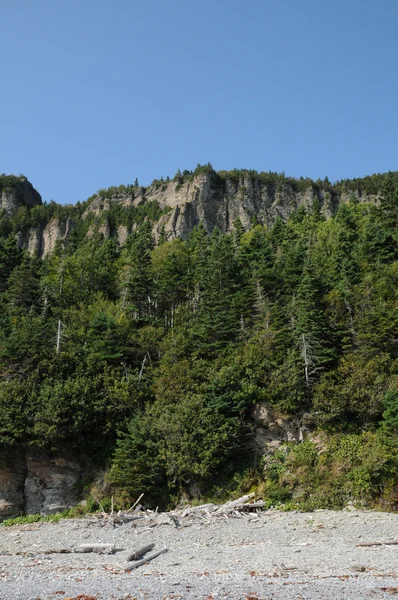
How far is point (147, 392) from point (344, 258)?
2872cm

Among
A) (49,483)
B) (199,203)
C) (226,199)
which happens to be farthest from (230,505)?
(226,199)

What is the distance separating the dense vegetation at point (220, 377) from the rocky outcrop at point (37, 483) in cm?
152

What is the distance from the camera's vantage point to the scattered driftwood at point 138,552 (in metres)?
17.0

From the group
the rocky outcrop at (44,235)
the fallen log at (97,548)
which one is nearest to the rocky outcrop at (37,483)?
the fallen log at (97,548)

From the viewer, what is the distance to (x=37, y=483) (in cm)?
3181

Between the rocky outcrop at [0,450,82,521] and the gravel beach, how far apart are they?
4.14 metres

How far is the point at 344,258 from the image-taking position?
165 ft

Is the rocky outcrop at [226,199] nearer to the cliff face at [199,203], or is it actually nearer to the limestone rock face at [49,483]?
the cliff face at [199,203]

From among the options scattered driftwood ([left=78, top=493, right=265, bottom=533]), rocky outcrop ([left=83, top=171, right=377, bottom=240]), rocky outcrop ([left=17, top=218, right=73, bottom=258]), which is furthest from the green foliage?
rocky outcrop ([left=17, top=218, right=73, bottom=258])

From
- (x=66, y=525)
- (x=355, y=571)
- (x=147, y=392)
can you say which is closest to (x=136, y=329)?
(x=147, y=392)

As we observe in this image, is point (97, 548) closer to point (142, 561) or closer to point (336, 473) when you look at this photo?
point (142, 561)

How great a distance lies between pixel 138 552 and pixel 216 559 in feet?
11.0

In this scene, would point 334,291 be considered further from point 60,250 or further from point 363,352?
point 60,250

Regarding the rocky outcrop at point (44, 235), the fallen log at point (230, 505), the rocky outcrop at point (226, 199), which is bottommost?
the fallen log at point (230, 505)
